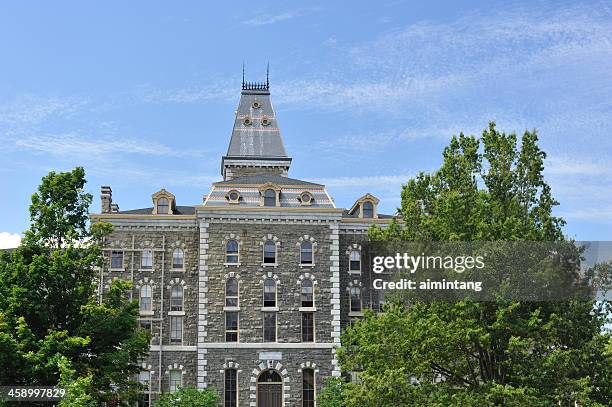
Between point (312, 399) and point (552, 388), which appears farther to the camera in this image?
point (312, 399)

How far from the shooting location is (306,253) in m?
56.4

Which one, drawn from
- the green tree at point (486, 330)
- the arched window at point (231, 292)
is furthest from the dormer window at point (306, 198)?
the green tree at point (486, 330)

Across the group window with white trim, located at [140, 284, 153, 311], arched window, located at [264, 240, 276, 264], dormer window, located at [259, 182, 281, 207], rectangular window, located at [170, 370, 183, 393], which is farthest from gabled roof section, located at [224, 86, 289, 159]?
rectangular window, located at [170, 370, 183, 393]

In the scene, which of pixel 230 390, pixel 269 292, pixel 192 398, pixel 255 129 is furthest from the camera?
pixel 255 129

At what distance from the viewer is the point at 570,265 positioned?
108 ft

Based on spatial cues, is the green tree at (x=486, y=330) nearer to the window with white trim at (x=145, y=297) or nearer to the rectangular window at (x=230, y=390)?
the rectangular window at (x=230, y=390)

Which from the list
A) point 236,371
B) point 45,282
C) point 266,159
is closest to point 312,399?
point 236,371

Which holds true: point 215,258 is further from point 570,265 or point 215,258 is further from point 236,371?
point 570,265

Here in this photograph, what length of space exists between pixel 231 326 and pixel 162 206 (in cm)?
963

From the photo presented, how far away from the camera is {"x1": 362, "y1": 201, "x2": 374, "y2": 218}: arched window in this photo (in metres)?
59.2

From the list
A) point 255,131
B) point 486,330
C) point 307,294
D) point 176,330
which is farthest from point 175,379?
point 486,330

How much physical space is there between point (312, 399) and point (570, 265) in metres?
25.3

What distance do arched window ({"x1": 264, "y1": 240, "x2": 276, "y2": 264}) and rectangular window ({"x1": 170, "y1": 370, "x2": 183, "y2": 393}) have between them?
8988 millimetres

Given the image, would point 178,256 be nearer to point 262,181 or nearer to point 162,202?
point 162,202
